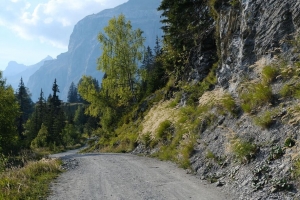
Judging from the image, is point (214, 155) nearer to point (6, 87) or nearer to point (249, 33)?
point (249, 33)

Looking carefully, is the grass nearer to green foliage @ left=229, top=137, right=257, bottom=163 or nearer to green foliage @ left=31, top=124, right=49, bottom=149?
green foliage @ left=229, top=137, right=257, bottom=163

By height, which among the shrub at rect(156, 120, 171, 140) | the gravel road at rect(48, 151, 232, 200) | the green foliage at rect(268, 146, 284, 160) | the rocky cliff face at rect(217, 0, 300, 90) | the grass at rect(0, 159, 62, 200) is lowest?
the gravel road at rect(48, 151, 232, 200)

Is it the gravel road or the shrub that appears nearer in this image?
the gravel road

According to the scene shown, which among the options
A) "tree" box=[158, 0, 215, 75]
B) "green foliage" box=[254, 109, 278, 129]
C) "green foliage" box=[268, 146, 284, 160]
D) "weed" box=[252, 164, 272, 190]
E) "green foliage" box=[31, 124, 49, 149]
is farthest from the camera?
"green foliage" box=[31, 124, 49, 149]

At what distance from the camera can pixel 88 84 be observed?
125 feet

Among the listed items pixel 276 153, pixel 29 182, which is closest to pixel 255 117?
pixel 276 153

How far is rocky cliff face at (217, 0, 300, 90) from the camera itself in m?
11.4

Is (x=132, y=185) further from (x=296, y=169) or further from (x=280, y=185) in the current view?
(x=296, y=169)

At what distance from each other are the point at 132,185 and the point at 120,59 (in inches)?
1068

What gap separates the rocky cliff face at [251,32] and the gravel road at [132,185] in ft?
18.8

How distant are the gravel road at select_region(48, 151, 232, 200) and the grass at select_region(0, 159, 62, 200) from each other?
40cm

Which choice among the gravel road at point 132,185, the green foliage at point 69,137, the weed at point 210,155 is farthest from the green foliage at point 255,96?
the green foliage at point 69,137

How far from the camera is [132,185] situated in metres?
9.41

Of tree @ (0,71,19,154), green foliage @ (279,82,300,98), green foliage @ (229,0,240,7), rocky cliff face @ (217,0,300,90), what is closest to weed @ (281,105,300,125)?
green foliage @ (279,82,300,98)
